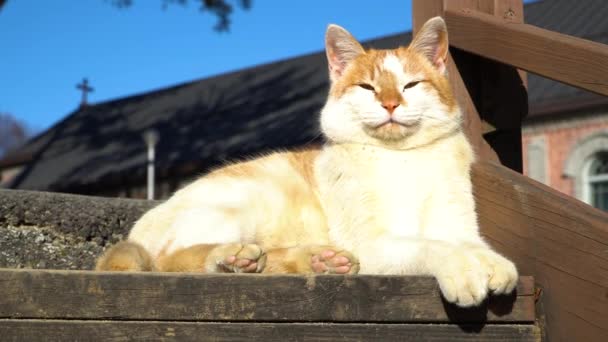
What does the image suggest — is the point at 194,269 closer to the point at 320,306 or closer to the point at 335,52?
the point at 320,306

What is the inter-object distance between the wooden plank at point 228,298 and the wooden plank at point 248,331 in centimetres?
2

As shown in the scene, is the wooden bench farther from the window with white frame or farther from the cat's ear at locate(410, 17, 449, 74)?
the window with white frame

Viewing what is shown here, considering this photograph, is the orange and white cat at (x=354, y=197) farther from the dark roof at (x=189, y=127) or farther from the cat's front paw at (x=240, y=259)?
the dark roof at (x=189, y=127)

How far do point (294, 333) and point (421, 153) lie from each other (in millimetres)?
1014

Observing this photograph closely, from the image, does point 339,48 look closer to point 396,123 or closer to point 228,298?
point 396,123

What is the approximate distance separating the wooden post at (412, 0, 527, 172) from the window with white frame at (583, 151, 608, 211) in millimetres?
17375

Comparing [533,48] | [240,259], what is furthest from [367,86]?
[240,259]

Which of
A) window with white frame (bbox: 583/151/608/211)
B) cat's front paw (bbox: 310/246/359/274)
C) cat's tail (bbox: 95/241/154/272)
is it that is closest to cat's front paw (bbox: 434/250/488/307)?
cat's front paw (bbox: 310/246/359/274)

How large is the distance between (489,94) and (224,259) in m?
1.23

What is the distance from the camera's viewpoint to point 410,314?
1.81 metres

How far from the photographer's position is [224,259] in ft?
7.16

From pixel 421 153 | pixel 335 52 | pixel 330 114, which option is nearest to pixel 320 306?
pixel 421 153

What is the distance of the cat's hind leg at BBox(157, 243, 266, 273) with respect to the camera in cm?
218

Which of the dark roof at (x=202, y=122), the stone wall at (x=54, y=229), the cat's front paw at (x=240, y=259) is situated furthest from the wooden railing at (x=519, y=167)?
the dark roof at (x=202, y=122)
